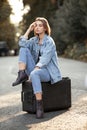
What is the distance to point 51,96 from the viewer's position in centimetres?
861

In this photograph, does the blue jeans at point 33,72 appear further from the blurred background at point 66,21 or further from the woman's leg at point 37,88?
the blurred background at point 66,21

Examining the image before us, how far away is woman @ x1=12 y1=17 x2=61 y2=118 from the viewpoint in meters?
8.30

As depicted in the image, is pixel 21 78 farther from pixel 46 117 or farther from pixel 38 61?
pixel 46 117

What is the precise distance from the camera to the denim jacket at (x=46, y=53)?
8.55 metres

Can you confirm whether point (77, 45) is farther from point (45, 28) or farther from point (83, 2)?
point (45, 28)

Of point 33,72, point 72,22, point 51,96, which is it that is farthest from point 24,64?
point 72,22

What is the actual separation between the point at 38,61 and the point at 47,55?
340mm

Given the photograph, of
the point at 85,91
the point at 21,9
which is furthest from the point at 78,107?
the point at 21,9

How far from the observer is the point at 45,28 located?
889 centimetres

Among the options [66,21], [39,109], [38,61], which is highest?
[38,61]

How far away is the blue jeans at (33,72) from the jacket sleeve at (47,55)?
98 mm

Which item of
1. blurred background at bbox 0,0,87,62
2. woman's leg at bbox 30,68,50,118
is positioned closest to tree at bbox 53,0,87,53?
blurred background at bbox 0,0,87,62

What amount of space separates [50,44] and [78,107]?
1.20 m

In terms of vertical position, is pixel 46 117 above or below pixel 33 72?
below
